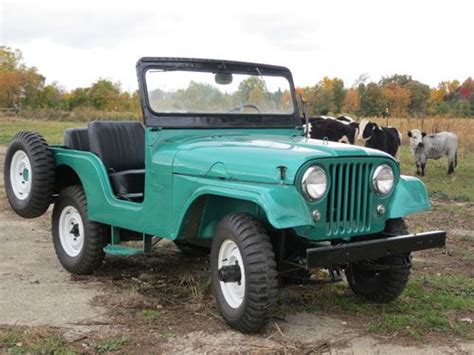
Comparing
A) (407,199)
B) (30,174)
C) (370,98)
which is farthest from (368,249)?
(370,98)

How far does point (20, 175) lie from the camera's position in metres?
6.49

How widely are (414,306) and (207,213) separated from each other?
73.2 inches

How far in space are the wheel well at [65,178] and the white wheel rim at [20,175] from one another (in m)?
0.31

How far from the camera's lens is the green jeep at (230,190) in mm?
4273

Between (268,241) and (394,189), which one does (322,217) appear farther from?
(394,189)

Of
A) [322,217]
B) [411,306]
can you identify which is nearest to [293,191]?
[322,217]

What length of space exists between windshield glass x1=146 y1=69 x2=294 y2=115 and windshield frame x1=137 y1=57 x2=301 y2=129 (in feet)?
0.12

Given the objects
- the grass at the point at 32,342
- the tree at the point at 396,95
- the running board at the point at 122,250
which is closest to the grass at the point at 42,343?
the grass at the point at 32,342

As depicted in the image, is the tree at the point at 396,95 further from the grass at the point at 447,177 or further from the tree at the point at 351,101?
the grass at the point at 447,177

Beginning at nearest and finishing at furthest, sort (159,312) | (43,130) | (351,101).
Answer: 1. (159,312)
2. (43,130)
3. (351,101)

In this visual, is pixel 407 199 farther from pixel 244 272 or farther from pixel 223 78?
pixel 223 78

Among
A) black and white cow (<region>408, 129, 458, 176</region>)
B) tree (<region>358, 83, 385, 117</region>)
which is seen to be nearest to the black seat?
black and white cow (<region>408, 129, 458, 176</region>)

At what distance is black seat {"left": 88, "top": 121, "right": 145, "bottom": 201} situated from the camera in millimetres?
5906

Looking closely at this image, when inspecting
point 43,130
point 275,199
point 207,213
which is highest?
point 275,199
